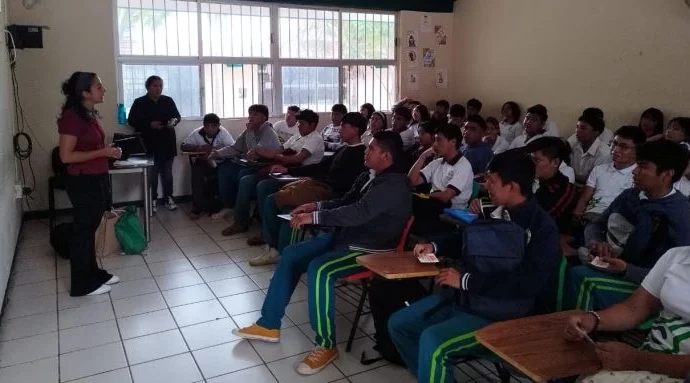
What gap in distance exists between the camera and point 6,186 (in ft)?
13.0

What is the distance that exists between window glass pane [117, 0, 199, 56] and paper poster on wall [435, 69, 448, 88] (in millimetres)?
3234

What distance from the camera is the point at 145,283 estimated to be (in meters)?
3.95

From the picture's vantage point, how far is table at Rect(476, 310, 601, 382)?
1573 mm

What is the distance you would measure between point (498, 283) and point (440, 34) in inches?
237

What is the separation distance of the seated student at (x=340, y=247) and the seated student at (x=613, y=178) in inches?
52.0

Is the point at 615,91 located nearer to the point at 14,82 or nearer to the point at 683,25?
the point at 683,25

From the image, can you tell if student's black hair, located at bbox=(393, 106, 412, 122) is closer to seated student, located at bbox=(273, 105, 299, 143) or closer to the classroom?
the classroom

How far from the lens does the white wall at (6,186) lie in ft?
11.8

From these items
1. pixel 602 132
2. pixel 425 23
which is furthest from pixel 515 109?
pixel 425 23

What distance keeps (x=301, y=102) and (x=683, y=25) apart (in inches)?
162

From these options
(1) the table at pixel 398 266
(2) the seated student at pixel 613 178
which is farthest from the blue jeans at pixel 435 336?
(2) the seated student at pixel 613 178

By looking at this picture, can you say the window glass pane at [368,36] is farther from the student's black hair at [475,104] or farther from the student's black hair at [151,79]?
the student's black hair at [151,79]

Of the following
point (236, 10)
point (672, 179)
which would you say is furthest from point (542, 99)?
point (672, 179)

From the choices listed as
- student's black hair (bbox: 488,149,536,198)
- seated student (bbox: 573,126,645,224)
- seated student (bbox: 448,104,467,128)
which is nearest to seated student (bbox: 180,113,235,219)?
seated student (bbox: 448,104,467,128)
